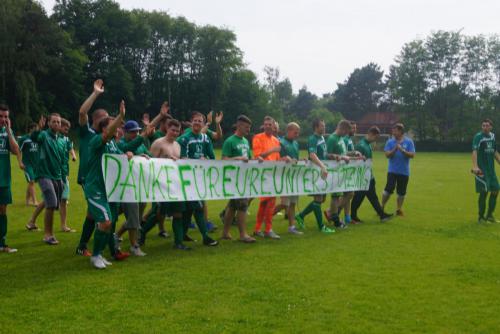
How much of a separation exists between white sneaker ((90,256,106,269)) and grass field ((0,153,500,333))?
0.09 m

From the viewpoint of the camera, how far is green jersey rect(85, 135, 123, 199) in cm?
724

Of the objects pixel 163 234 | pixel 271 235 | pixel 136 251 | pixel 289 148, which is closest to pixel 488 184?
pixel 289 148

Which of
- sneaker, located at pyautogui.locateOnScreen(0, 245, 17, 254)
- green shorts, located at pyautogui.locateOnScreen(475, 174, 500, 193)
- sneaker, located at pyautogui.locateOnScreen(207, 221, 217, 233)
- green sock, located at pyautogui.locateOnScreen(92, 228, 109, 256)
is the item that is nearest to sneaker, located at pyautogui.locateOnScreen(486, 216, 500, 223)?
green shorts, located at pyautogui.locateOnScreen(475, 174, 500, 193)

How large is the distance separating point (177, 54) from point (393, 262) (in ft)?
256

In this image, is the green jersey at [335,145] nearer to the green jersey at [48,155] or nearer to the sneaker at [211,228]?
the sneaker at [211,228]

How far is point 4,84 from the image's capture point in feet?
181

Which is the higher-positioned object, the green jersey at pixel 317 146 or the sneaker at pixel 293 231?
the green jersey at pixel 317 146

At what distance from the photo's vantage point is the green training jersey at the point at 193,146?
9.62 meters

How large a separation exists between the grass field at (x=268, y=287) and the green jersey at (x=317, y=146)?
198 cm

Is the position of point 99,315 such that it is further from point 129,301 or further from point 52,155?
point 52,155

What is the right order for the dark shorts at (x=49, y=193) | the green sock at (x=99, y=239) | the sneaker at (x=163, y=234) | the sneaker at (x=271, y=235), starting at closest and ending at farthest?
the green sock at (x=99, y=239) → the dark shorts at (x=49, y=193) → the sneaker at (x=271, y=235) → the sneaker at (x=163, y=234)

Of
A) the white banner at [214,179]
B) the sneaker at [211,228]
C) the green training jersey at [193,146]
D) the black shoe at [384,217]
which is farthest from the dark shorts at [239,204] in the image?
the black shoe at [384,217]

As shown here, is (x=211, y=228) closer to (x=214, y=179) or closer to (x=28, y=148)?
(x=214, y=179)

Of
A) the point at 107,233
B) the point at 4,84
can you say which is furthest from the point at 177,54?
the point at 107,233
